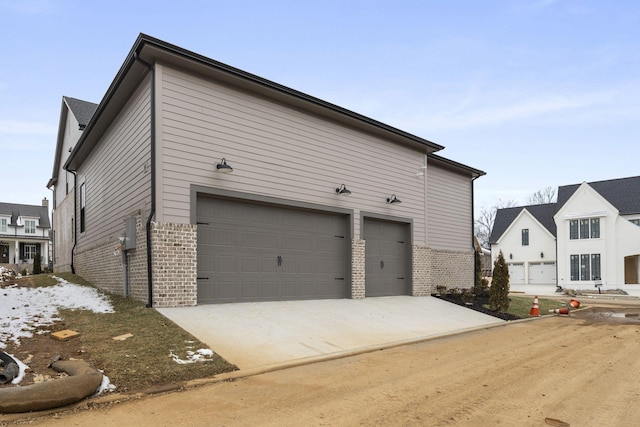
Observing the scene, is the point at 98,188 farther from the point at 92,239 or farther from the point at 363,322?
the point at 363,322

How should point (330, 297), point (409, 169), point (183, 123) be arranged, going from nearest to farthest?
point (183, 123) → point (330, 297) → point (409, 169)

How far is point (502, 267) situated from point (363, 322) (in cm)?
674

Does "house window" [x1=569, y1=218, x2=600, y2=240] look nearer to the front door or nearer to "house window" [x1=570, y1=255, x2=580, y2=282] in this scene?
"house window" [x1=570, y1=255, x2=580, y2=282]

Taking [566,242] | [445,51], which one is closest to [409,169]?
[445,51]

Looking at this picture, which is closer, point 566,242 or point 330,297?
point 330,297

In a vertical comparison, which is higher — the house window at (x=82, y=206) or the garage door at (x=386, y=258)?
the house window at (x=82, y=206)

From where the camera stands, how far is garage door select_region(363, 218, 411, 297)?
47.0ft

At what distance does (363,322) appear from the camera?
10320 millimetres

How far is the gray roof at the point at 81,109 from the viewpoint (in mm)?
20131

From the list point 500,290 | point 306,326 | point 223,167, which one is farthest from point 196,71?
point 500,290

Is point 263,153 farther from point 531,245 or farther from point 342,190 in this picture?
point 531,245

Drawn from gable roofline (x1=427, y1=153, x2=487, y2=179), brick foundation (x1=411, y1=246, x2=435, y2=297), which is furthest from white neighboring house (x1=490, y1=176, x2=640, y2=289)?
brick foundation (x1=411, y1=246, x2=435, y2=297)

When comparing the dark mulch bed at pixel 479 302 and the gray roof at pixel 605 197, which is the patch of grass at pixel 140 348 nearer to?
the dark mulch bed at pixel 479 302

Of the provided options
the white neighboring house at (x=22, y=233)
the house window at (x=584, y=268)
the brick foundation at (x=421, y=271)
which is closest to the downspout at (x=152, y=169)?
the brick foundation at (x=421, y=271)
